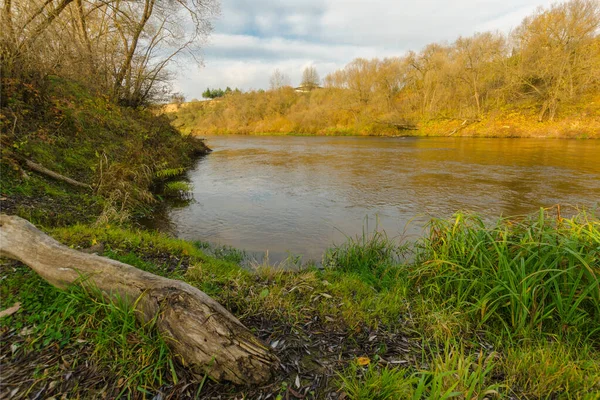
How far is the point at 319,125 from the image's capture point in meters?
48.0

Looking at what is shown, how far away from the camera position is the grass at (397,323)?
5.96 ft

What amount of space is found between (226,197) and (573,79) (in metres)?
37.6

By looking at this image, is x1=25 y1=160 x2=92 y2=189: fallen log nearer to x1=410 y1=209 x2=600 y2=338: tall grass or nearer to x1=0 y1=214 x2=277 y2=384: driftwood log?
x1=0 y1=214 x2=277 y2=384: driftwood log

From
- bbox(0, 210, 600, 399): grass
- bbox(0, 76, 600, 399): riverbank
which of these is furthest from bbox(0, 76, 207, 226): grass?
bbox(0, 210, 600, 399): grass

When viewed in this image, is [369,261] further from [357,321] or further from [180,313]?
[180,313]

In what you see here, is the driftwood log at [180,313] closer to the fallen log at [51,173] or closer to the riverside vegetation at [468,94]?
the fallen log at [51,173]

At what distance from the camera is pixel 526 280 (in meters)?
2.62

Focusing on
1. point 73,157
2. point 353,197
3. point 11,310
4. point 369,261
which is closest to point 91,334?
point 11,310

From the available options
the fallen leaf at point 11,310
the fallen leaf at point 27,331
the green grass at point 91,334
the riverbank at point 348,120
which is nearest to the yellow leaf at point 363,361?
the green grass at point 91,334

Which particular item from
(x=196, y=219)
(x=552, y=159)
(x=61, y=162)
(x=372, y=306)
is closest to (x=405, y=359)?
(x=372, y=306)

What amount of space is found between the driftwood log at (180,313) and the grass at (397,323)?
3.5 inches

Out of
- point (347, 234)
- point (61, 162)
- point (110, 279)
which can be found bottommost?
point (347, 234)

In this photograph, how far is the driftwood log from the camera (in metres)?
1.80

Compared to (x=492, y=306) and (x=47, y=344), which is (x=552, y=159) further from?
(x=47, y=344)
